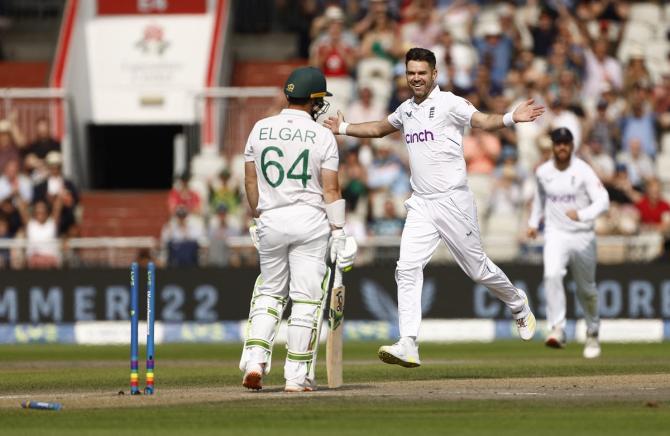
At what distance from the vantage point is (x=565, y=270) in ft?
51.2

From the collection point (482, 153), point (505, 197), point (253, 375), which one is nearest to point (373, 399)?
point (253, 375)

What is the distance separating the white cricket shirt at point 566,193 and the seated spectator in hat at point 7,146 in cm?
916

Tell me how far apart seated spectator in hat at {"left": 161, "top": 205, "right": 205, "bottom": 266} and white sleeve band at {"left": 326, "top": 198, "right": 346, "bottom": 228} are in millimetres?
9919

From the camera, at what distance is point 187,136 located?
23250 mm

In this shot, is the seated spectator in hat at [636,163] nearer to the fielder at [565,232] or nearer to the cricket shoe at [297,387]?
the fielder at [565,232]

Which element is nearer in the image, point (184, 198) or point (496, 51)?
point (184, 198)

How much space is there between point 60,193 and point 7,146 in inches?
51.2

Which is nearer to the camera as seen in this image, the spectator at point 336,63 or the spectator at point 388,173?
the spectator at point 388,173

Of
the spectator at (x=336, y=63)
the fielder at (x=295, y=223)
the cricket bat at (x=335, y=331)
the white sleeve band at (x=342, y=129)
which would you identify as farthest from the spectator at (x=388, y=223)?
the fielder at (x=295, y=223)

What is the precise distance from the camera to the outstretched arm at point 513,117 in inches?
440

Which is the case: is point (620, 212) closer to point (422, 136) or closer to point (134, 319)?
point (422, 136)

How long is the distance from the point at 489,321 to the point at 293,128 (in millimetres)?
9930

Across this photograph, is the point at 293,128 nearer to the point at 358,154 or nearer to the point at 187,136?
the point at 358,154

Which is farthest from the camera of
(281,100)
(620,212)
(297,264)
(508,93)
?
(508,93)
